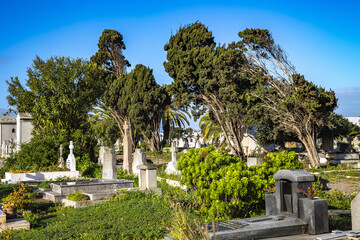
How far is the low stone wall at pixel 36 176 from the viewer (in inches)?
708

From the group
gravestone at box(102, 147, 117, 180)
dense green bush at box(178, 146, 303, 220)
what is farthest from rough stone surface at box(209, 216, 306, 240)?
gravestone at box(102, 147, 117, 180)

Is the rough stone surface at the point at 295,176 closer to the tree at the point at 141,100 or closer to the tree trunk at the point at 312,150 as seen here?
the tree trunk at the point at 312,150

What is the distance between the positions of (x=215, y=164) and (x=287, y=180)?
243 cm

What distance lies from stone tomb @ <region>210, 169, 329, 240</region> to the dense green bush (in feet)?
3.21

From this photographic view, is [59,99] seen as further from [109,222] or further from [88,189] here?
[109,222]

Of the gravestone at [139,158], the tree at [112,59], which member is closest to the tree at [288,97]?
the gravestone at [139,158]

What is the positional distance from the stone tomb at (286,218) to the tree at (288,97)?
42.0 feet

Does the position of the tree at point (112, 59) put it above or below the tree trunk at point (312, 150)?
above

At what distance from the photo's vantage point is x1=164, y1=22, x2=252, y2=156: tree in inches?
995

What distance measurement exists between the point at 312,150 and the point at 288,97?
3285 millimetres

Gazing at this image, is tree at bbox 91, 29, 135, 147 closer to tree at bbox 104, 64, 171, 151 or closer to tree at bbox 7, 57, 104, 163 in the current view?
tree at bbox 104, 64, 171, 151

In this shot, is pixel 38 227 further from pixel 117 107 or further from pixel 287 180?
pixel 117 107

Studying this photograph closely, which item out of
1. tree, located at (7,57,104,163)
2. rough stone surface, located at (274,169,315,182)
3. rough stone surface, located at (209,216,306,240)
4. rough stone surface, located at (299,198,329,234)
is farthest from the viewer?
tree, located at (7,57,104,163)

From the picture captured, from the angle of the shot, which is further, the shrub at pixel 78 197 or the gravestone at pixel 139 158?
the gravestone at pixel 139 158
